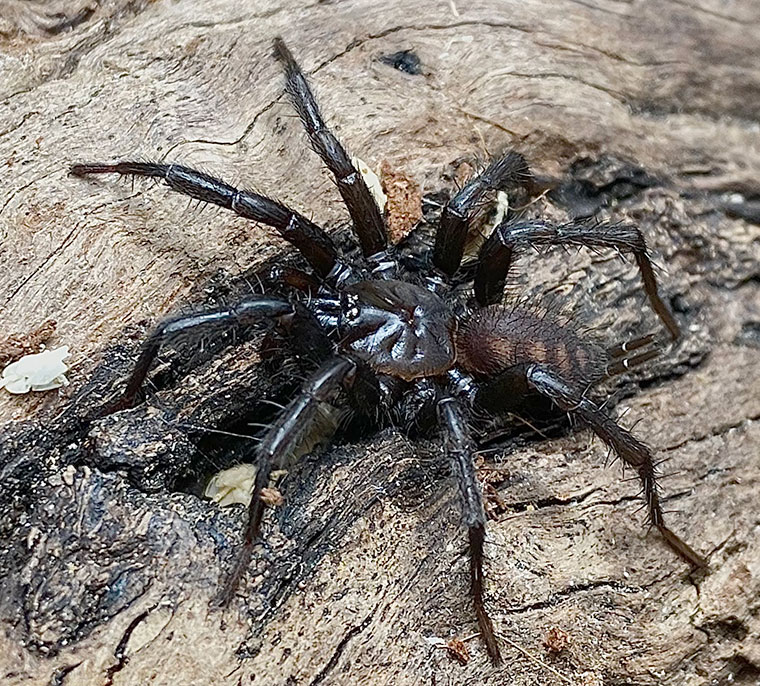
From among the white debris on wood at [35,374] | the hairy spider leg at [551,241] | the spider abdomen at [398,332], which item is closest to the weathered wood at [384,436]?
the white debris on wood at [35,374]

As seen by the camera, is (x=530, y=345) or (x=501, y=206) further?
(x=501, y=206)

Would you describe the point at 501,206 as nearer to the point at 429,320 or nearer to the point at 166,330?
the point at 429,320

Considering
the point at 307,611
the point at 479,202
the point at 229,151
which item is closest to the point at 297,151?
the point at 229,151

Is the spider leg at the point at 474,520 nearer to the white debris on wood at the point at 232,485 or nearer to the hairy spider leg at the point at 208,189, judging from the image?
the white debris on wood at the point at 232,485

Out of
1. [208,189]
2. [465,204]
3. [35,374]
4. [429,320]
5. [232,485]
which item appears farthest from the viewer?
[429,320]

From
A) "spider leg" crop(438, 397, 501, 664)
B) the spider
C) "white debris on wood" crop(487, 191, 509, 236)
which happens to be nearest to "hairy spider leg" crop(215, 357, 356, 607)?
the spider

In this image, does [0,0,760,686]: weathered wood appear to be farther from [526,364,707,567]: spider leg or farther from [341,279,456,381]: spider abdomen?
[341,279,456,381]: spider abdomen

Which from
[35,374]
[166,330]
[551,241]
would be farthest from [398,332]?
[35,374]
